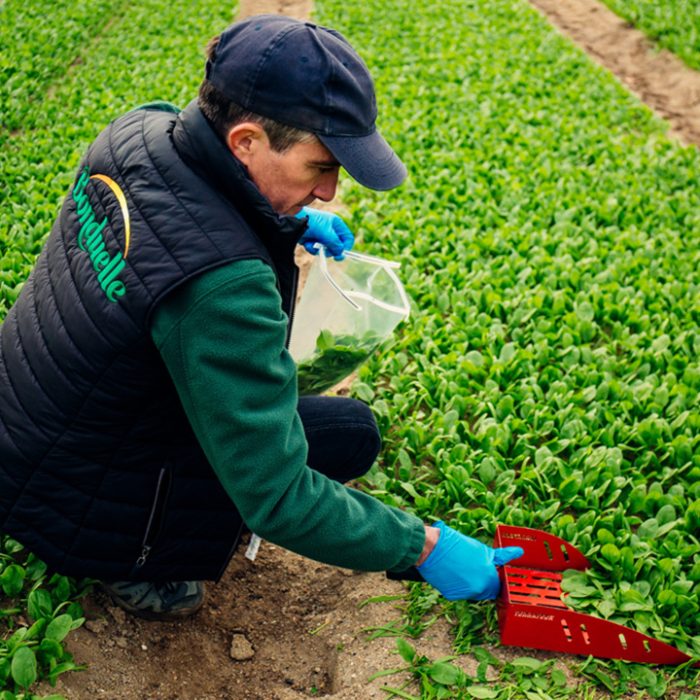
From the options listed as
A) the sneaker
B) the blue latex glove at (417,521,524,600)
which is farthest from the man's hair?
the sneaker

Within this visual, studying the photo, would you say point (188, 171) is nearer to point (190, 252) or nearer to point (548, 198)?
point (190, 252)

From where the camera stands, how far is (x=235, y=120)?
1.94 metres

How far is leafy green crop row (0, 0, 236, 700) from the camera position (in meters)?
2.42

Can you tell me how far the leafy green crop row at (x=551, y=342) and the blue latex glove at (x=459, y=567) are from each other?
9.8 inches

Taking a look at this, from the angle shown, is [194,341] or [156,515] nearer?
[194,341]

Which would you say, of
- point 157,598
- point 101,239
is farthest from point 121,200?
point 157,598

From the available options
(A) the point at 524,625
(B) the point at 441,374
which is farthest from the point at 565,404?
(A) the point at 524,625

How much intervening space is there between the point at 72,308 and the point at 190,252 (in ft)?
1.38

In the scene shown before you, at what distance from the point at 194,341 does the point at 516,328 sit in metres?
2.61

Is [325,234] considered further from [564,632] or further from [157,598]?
[564,632]

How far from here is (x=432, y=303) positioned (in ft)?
14.3

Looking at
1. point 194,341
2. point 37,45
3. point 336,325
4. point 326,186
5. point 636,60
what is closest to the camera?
point 194,341

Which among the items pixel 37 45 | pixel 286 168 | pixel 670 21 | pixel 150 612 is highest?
pixel 286 168

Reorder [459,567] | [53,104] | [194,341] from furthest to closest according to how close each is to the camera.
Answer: [53,104] → [459,567] → [194,341]
